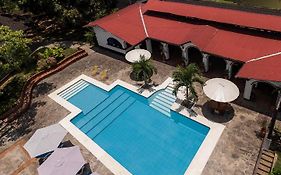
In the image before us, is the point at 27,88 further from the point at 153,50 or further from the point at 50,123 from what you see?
the point at 153,50

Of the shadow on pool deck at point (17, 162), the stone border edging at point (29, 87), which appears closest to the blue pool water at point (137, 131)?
the stone border edging at point (29, 87)

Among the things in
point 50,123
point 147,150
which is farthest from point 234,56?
point 50,123

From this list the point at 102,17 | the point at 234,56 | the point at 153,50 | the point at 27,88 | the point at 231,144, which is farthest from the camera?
the point at 102,17

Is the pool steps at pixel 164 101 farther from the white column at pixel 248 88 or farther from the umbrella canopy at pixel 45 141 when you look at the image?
the umbrella canopy at pixel 45 141

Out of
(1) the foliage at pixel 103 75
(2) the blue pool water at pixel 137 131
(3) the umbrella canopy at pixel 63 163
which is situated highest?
(3) the umbrella canopy at pixel 63 163

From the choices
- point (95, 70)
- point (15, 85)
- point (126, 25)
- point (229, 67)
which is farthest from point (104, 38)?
point (229, 67)

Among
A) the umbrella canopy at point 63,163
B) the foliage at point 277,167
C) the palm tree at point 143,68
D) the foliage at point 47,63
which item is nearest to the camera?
the foliage at point 277,167

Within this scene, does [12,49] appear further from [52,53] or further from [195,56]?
[195,56]
